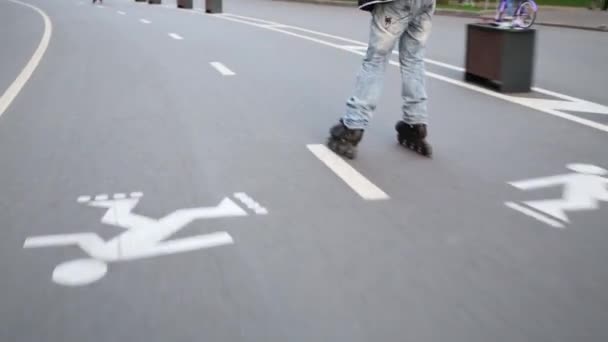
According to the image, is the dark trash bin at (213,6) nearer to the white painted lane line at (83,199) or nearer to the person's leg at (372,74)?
the person's leg at (372,74)

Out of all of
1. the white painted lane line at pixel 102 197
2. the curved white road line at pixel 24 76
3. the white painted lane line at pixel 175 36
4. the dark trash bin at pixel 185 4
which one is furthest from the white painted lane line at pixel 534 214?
the dark trash bin at pixel 185 4

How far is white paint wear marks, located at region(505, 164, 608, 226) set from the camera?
186 inches

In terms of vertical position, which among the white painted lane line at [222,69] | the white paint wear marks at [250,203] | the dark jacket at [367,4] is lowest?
the white paint wear marks at [250,203]

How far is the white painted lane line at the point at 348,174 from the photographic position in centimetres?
509

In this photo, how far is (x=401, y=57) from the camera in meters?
6.25

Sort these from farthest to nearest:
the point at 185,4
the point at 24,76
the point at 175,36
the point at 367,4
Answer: the point at 185,4 < the point at 175,36 < the point at 24,76 < the point at 367,4

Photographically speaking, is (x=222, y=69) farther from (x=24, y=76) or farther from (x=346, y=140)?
(x=346, y=140)

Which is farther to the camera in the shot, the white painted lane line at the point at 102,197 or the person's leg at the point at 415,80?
the person's leg at the point at 415,80

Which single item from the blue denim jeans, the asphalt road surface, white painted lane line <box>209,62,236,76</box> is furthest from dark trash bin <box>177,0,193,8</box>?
the blue denim jeans

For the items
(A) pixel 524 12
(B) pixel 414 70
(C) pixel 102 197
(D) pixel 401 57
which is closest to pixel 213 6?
(A) pixel 524 12

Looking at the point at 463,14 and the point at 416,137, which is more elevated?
the point at 463,14

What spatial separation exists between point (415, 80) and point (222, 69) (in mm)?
5973

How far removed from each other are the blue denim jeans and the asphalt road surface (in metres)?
0.39

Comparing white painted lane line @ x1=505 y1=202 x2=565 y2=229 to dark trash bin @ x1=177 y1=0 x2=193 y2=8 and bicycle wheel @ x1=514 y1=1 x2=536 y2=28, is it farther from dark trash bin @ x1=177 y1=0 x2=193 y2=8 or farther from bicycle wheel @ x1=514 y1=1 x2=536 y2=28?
dark trash bin @ x1=177 y1=0 x2=193 y2=8
